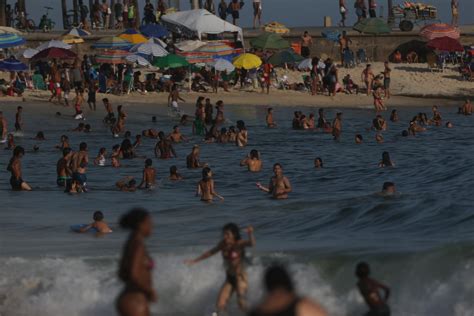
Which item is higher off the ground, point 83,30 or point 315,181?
point 83,30

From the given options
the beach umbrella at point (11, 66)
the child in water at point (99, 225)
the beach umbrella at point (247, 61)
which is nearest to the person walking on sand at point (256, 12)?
the beach umbrella at point (247, 61)

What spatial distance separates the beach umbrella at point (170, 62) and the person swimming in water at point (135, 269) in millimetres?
28386

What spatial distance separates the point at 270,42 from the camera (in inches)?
1574

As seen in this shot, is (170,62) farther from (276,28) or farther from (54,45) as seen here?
(276,28)

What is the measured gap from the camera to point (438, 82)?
136ft

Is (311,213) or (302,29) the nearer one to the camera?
(311,213)

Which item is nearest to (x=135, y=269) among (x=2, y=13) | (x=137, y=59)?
(x=137, y=59)

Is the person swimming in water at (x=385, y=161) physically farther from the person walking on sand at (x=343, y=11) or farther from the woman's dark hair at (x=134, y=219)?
the person walking on sand at (x=343, y=11)

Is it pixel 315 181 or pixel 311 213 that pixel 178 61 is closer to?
pixel 315 181

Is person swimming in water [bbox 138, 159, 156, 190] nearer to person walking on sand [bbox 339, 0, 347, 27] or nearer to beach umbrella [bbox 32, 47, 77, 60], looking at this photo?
beach umbrella [bbox 32, 47, 77, 60]

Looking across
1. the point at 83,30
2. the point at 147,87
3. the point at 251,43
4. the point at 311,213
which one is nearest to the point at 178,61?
the point at 147,87

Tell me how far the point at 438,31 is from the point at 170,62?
10.9 meters

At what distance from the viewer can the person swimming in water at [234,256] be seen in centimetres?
1028

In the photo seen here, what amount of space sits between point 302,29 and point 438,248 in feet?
113
